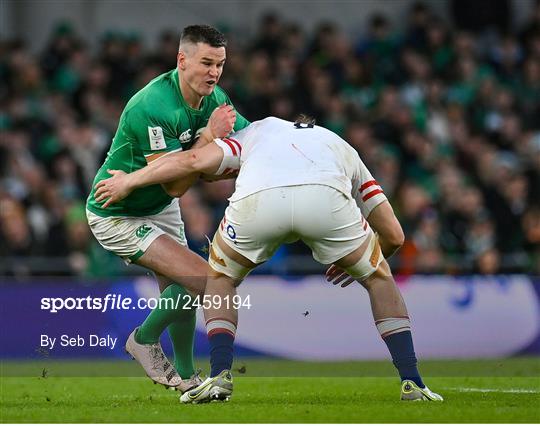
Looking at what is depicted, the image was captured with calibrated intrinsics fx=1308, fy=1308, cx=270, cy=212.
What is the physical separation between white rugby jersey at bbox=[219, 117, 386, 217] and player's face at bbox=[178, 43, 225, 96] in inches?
18.6

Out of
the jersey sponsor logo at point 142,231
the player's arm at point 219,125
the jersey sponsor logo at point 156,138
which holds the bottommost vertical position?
the jersey sponsor logo at point 142,231

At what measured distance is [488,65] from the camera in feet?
65.7

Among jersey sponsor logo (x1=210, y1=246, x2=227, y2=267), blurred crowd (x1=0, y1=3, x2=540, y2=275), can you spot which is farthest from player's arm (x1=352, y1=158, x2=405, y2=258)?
blurred crowd (x1=0, y1=3, x2=540, y2=275)

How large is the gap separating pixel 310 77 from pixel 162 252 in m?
9.41

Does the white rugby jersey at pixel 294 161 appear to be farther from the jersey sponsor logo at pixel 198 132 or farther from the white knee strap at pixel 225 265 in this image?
the jersey sponsor logo at pixel 198 132

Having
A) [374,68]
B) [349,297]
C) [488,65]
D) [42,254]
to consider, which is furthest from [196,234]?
[488,65]

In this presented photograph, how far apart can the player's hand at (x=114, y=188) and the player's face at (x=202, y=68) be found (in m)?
0.79

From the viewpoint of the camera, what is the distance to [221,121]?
29.1 ft

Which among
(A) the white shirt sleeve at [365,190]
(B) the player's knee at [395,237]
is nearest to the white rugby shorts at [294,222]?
(A) the white shirt sleeve at [365,190]

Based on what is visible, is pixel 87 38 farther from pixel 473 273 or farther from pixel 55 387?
pixel 55 387

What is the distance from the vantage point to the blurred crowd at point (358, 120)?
15.4 m

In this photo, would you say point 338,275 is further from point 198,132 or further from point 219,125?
point 198,132

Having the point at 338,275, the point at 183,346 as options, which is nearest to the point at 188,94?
the point at 338,275

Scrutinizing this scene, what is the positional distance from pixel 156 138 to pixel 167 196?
0.67 m
